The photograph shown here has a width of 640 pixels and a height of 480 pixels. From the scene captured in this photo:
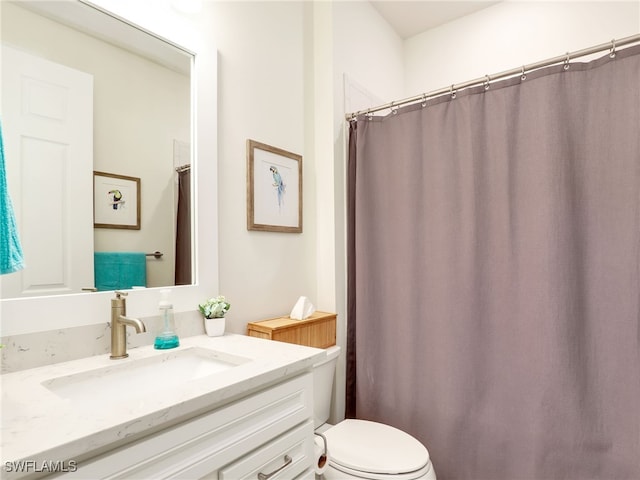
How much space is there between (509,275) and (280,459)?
1.12m

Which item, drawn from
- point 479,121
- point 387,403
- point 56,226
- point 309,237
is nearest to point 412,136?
→ point 479,121

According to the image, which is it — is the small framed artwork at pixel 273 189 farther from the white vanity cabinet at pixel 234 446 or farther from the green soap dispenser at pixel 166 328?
the white vanity cabinet at pixel 234 446

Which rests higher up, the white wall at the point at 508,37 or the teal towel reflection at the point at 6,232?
the white wall at the point at 508,37

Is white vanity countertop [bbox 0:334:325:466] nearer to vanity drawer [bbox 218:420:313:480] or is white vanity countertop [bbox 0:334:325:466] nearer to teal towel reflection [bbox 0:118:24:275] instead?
vanity drawer [bbox 218:420:313:480]

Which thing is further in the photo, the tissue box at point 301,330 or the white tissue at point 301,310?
the white tissue at point 301,310

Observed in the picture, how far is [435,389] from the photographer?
1.61m

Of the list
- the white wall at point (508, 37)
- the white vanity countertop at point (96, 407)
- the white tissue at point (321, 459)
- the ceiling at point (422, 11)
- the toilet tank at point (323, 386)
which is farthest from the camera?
the ceiling at point (422, 11)

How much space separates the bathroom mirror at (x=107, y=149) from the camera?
948 mm

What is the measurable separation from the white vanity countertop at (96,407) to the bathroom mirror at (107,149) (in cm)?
24

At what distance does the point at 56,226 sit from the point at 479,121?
1.61 m

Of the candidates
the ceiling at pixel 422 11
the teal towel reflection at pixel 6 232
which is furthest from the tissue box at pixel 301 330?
the ceiling at pixel 422 11

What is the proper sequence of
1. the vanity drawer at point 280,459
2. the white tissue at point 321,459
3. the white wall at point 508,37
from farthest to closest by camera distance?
the white wall at point 508,37 < the white tissue at point 321,459 < the vanity drawer at point 280,459

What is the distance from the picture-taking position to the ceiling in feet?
7.55

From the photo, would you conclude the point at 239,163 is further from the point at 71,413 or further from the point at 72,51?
the point at 71,413
